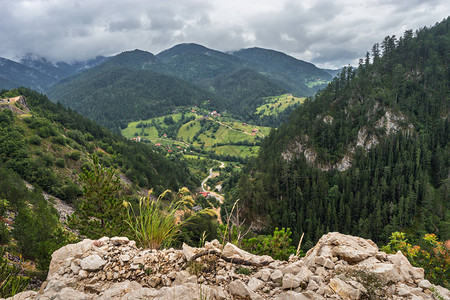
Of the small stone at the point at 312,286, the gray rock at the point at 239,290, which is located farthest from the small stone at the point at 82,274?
the small stone at the point at 312,286

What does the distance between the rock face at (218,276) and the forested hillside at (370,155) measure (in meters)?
56.8

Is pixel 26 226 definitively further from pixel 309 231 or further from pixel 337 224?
pixel 337 224

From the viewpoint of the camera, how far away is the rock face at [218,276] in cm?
495

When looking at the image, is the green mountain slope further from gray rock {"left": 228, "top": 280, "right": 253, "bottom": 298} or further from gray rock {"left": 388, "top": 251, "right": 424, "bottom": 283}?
gray rock {"left": 388, "top": 251, "right": 424, "bottom": 283}

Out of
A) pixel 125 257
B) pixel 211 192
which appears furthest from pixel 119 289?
pixel 211 192

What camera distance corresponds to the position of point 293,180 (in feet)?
273

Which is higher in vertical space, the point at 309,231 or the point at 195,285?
the point at 195,285

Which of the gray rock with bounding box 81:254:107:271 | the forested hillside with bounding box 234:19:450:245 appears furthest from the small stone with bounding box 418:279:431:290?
the forested hillside with bounding box 234:19:450:245

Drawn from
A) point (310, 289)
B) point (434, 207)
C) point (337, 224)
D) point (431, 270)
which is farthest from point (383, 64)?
point (310, 289)

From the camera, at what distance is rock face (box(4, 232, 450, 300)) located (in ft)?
16.2

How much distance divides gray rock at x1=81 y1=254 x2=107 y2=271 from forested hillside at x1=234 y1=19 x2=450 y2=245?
59325 mm

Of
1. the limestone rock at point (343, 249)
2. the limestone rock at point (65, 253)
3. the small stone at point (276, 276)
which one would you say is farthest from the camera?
the limestone rock at point (343, 249)

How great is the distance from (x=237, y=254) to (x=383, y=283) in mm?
3597

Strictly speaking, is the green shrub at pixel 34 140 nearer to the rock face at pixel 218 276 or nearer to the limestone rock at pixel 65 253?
the limestone rock at pixel 65 253
